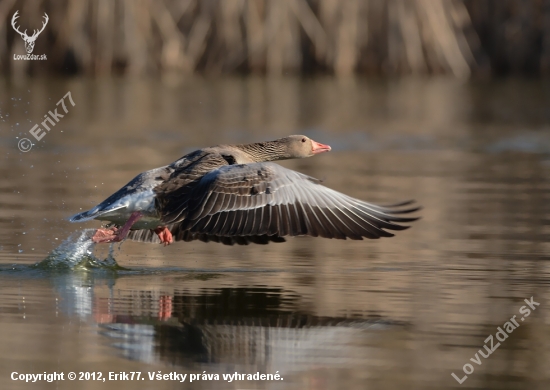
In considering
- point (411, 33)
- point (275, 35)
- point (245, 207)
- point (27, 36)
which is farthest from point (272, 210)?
point (411, 33)

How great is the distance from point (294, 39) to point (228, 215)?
752 inches

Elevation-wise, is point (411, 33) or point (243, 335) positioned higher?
point (411, 33)

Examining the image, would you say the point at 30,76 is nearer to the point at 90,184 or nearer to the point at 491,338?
the point at 90,184

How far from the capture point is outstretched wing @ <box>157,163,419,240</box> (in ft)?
25.0

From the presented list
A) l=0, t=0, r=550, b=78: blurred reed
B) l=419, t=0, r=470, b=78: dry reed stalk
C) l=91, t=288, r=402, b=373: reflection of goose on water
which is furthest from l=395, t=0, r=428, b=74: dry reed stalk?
l=91, t=288, r=402, b=373: reflection of goose on water

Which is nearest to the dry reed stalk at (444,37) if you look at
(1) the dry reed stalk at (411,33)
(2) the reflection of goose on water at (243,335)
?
(1) the dry reed stalk at (411,33)

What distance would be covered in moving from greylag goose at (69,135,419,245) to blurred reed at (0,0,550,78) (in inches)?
659

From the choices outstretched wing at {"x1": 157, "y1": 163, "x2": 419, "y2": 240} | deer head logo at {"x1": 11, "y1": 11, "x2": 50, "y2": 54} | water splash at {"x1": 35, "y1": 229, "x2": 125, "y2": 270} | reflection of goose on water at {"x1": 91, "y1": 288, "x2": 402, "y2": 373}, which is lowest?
reflection of goose on water at {"x1": 91, "y1": 288, "x2": 402, "y2": 373}

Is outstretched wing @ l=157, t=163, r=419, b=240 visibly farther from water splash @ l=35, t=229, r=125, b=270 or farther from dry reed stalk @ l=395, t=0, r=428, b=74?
dry reed stalk @ l=395, t=0, r=428, b=74

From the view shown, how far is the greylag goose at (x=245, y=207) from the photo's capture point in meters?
7.63

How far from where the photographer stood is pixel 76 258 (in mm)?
8336

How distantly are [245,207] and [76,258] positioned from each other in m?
1.61

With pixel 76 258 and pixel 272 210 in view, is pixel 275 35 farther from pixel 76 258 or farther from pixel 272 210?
pixel 272 210

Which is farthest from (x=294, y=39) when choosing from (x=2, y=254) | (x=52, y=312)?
(x=52, y=312)
